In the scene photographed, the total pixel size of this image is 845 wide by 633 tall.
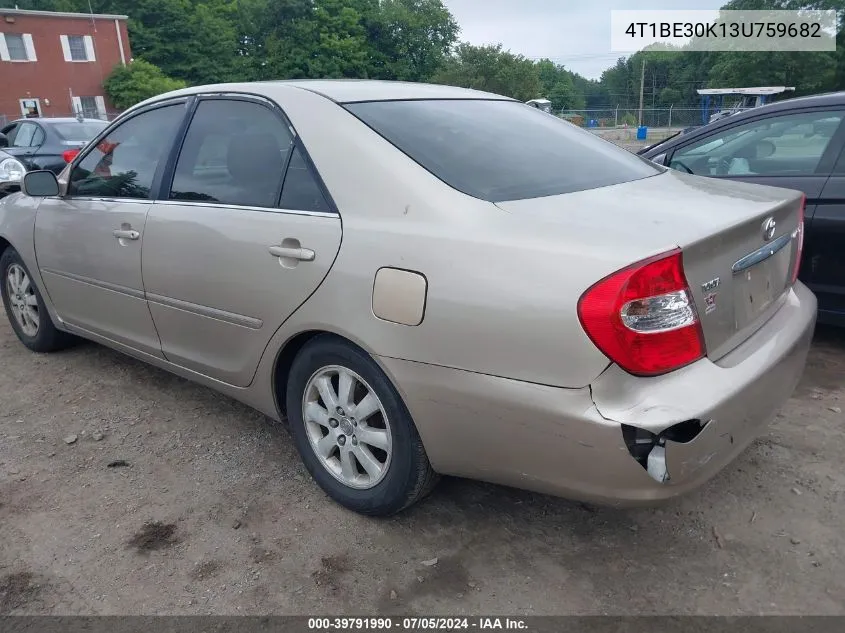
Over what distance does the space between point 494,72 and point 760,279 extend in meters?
53.1

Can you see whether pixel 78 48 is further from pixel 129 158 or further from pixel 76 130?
pixel 129 158

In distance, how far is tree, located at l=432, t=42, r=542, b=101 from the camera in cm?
5188

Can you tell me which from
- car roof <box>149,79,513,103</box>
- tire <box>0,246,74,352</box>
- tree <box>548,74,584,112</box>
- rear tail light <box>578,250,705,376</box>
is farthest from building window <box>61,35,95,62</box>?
tree <box>548,74,584,112</box>

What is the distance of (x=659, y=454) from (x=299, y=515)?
4.68 feet

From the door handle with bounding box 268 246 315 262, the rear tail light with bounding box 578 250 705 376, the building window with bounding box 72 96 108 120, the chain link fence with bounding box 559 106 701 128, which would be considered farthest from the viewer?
the building window with bounding box 72 96 108 120

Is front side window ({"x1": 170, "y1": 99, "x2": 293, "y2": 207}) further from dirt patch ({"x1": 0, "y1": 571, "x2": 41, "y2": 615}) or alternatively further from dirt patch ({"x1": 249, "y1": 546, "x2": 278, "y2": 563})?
dirt patch ({"x1": 0, "y1": 571, "x2": 41, "y2": 615})

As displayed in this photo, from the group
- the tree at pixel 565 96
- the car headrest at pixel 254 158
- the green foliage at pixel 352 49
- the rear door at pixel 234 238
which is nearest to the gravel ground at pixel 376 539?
the rear door at pixel 234 238

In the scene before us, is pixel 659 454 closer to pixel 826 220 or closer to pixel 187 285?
pixel 187 285

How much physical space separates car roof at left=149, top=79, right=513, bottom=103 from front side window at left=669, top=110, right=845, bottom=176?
75.9 inches

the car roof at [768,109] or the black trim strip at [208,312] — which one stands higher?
the car roof at [768,109]

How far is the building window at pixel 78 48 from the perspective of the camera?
3672 cm

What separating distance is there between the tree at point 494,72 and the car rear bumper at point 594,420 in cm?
5194

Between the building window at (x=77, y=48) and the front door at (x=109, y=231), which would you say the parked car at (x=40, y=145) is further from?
the building window at (x=77, y=48)

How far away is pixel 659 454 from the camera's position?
73.4 inches
